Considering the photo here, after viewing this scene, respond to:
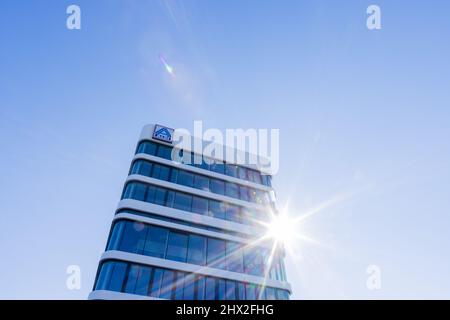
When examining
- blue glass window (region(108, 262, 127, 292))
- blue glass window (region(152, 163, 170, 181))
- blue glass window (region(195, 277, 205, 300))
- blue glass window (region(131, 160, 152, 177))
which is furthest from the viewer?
blue glass window (region(152, 163, 170, 181))

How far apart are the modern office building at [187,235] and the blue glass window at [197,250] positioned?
0.08 meters

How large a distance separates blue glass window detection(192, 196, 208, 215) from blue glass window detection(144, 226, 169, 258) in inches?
142

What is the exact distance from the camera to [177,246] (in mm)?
21062

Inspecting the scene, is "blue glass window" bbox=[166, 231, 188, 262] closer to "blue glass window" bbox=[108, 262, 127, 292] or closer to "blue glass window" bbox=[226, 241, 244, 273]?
"blue glass window" bbox=[108, 262, 127, 292]

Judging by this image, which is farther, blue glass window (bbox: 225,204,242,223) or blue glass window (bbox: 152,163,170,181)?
blue glass window (bbox: 225,204,242,223)

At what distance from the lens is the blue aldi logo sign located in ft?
88.8

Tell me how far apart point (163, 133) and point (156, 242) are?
37.3 feet

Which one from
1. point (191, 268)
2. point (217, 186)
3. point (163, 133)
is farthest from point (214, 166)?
point (191, 268)

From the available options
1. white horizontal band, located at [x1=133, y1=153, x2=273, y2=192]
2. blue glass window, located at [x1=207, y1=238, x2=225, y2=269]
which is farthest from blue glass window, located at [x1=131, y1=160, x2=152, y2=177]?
blue glass window, located at [x1=207, y1=238, x2=225, y2=269]
